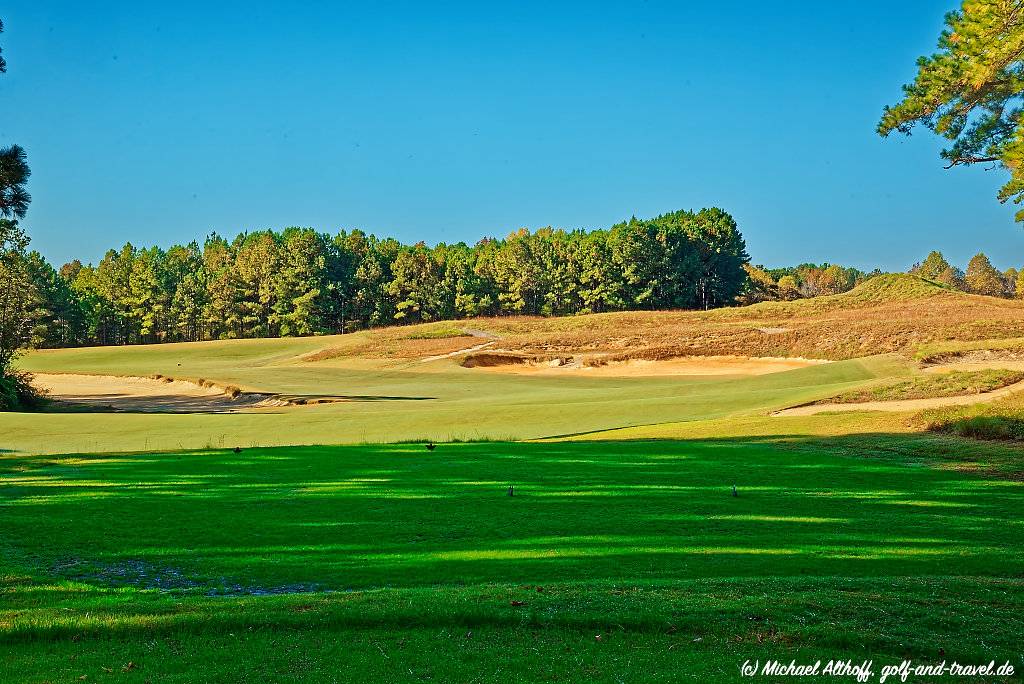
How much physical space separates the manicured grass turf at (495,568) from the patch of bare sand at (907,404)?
344 inches

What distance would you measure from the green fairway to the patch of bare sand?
5.14ft

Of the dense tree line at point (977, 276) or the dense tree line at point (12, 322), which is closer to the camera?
the dense tree line at point (12, 322)

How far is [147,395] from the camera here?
49.7 meters

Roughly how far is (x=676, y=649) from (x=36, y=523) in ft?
35.2

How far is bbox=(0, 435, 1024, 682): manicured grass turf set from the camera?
7207 millimetres

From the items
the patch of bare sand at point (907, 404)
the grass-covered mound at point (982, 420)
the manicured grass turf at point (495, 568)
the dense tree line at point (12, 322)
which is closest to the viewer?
the manicured grass turf at point (495, 568)

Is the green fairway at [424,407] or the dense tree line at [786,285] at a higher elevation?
the dense tree line at [786,285]

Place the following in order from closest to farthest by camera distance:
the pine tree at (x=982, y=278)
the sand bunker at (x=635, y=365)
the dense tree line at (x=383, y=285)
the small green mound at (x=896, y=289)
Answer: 1. the sand bunker at (x=635, y=365)
2. the small green mound at (x=896, y=289)
3. the dense tree line at (x=383, y=285)
4. the pine tree at (x=982, y=278)

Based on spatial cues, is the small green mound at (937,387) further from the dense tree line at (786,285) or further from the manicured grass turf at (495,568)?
the dense tree line at (786,285)

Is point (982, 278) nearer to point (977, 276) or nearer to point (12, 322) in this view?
point (977, 276)

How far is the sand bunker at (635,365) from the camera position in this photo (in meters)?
54.6

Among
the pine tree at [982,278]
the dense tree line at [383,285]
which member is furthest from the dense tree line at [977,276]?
the dense tree line at [383,285]

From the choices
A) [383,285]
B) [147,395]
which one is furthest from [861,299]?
[383,285]

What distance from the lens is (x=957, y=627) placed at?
7.73 metres
